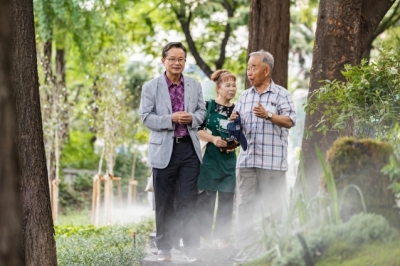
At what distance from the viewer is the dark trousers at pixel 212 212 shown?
37.6 ft

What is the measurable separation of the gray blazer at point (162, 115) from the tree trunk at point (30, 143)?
1.77 meters

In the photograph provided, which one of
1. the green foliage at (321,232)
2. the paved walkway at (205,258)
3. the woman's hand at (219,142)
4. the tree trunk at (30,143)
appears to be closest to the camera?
the green foliage at (321,232)

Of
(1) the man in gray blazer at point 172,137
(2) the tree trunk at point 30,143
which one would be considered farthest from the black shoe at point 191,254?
(2) the tree trunk at point 30,143

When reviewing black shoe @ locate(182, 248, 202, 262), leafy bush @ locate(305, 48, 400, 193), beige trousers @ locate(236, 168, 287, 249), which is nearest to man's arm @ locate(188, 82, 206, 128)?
beige trousers @ locate(236, 168, 287, 249)

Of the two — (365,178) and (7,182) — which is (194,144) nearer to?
(365,178)

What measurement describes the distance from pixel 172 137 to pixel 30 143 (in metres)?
2.00

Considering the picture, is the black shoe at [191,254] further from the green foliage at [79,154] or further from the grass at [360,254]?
the green foliage at [79,154]

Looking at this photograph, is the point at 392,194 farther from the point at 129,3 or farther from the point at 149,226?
the point at 129,3

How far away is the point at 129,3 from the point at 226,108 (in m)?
16.1

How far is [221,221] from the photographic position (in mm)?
11727

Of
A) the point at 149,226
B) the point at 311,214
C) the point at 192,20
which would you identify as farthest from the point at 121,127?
the point at 311,214

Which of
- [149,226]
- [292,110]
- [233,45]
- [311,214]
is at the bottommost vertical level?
[149,226]

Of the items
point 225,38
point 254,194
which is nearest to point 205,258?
point 254,194

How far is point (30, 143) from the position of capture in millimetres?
8414
